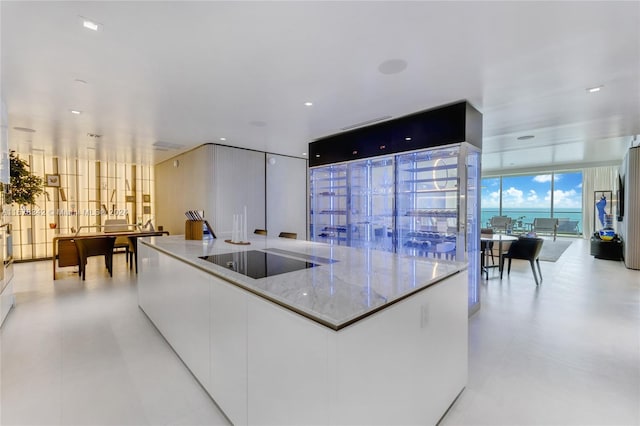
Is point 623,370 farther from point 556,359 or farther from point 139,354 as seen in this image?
point 139,354

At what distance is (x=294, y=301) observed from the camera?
3.95 feet

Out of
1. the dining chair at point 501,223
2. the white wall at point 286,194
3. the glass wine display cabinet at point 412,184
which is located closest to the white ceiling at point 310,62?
the glass wine display cabinet at point 412,184

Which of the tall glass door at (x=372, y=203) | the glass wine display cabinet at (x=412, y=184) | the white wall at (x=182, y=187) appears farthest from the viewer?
the white wall at (x=182, y=187)

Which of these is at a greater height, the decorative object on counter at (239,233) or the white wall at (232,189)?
the white wall at (232,189)

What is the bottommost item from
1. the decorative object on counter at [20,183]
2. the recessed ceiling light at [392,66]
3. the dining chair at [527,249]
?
the dining chair at [527,249]

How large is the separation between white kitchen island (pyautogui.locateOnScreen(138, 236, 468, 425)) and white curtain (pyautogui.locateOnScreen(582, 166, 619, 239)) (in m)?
12.0

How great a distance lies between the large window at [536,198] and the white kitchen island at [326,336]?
11.6 metres

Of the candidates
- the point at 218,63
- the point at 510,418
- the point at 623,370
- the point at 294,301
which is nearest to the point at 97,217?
the point at 218,63

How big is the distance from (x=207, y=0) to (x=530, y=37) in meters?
2.12

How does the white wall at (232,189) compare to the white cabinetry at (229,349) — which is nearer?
the white cabinetry at (229,349)

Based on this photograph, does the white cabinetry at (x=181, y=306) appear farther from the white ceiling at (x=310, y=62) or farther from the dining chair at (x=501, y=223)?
the dining chair at (x=501, y=223)

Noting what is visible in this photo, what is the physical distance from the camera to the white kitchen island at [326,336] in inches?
42.9

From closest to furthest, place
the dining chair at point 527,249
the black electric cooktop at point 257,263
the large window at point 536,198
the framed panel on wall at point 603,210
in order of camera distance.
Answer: the black electric cooktop at point 257,263 → the dining chair at point 527,249 → the framed panel on wall at point 603,210 → the large window at point 536,198

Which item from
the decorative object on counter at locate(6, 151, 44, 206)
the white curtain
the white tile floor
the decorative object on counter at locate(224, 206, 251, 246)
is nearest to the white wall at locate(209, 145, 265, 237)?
the white tile floor
